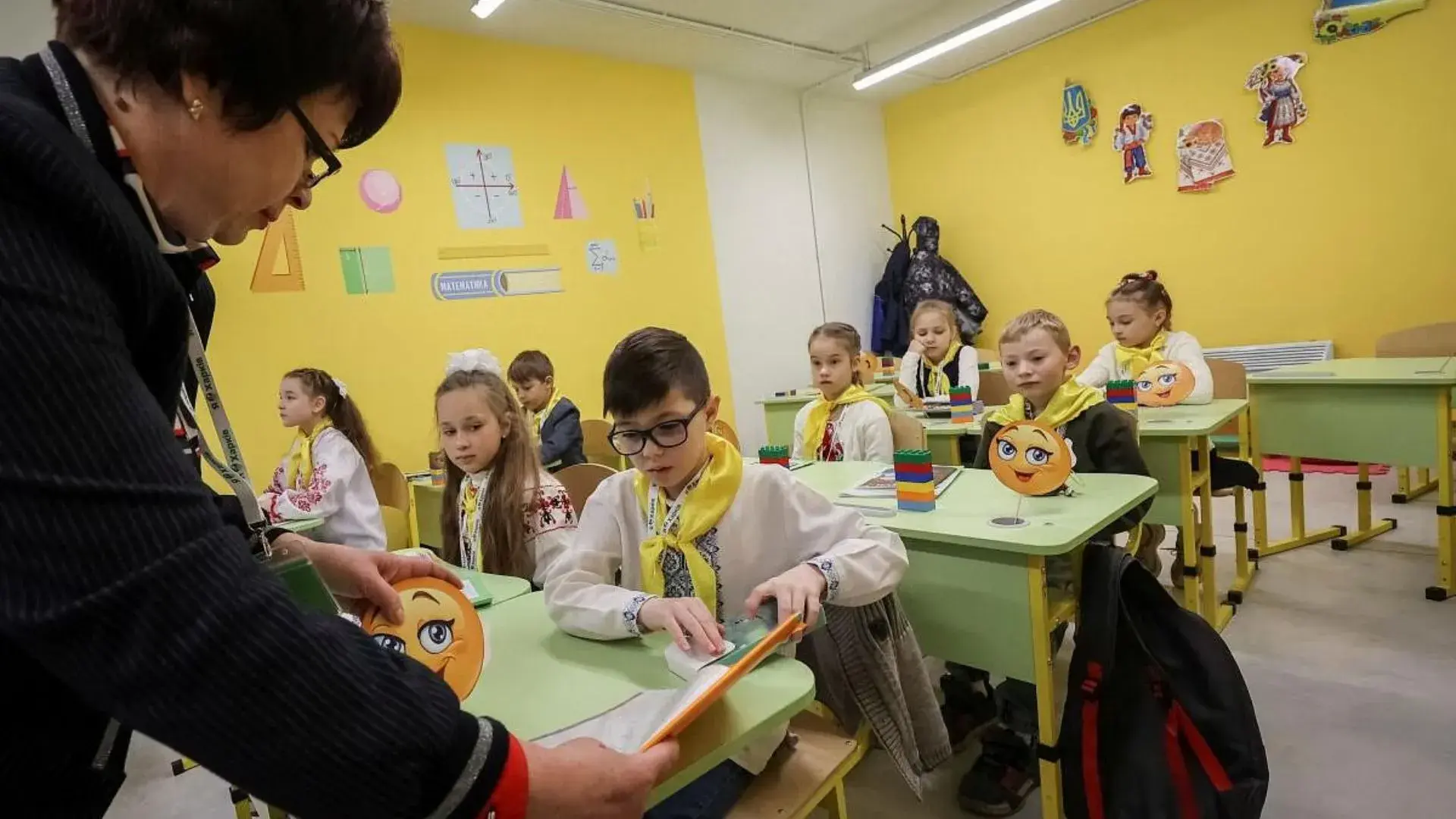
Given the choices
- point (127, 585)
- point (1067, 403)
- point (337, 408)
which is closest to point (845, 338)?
point (1067, 403)

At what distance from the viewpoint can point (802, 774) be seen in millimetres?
1198

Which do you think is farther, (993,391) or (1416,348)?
(993,391)

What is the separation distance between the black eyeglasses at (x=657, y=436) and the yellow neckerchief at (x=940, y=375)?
10.1 feet

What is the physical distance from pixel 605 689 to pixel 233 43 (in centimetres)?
80

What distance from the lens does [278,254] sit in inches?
159

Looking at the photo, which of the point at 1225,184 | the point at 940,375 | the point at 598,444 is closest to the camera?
the point at 940,375

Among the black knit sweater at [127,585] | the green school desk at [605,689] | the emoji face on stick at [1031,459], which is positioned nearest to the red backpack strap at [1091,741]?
the emoji face on stick at [1031,459]

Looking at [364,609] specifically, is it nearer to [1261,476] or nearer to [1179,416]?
[1179,416]

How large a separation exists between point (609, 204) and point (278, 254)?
80.5 inches

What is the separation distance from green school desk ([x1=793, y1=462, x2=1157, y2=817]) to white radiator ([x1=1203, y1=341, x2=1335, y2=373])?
12.5ft

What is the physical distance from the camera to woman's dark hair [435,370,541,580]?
1.99m

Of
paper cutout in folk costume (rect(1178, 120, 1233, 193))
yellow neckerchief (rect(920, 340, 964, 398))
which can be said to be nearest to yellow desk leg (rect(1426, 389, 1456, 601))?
yellow neckerchief (rect(920, 340, 964, 398))

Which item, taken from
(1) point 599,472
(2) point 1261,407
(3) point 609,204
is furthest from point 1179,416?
(3) point 609,204

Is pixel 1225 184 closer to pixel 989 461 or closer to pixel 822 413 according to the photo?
pixel 822 413
